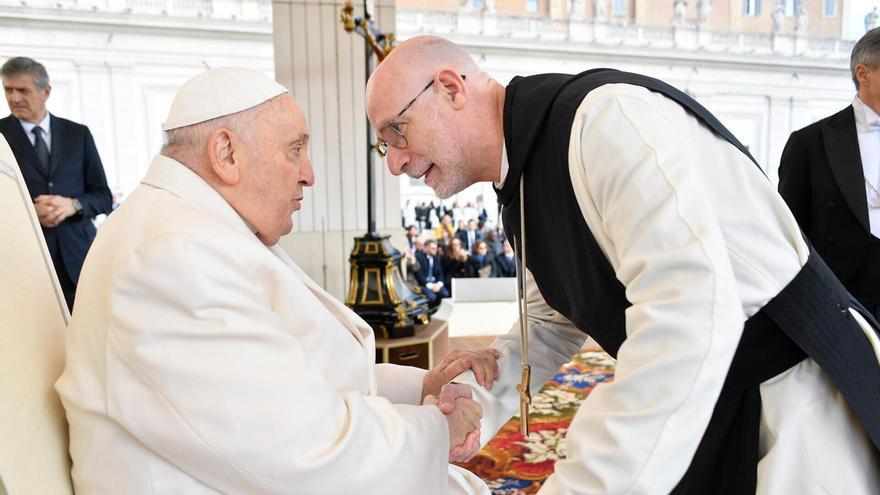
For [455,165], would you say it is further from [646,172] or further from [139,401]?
[139,401]

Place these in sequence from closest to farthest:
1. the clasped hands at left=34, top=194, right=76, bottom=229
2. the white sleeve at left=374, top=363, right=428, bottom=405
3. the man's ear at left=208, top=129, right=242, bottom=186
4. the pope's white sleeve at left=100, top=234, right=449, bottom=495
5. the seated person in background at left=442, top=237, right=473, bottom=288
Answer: the pope's white sleeve at left=100, top=234, right=449, bottom=495
the man's ear at left=208, top=129, right=242, bottom=186
the white sleeve at left=374, top=363, right=428, bottom=405
the clasped hands at left=34, top=194, right=76, bottom=229
the seated person in background at left=442, top=237, right=473, bottom=288

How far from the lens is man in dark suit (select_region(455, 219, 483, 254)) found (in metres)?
9.58

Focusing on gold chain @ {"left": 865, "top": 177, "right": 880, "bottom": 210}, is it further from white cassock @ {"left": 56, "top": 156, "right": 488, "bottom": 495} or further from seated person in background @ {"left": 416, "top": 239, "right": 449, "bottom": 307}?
seated person in background @ {"left": 416, "top": 239, "right": 449, "bottom": 307}

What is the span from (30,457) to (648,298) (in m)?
0.95

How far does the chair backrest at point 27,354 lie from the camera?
928 mm

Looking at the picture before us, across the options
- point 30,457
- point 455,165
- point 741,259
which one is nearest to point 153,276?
point 30,457

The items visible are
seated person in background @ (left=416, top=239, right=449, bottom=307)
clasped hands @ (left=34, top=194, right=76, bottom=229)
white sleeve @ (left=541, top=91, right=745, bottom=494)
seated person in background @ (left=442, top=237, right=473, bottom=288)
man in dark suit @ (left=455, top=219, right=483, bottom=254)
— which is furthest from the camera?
man in dark suit @ (left=455, top=219, right=483, bottom=254)

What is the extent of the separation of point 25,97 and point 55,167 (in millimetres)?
409

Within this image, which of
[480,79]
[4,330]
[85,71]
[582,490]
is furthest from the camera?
[85,71]

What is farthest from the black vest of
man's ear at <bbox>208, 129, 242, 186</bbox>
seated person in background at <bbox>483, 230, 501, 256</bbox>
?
seated person in background at <bbox>483, 230, 501, 256</bbox>

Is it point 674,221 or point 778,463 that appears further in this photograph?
point 778,463

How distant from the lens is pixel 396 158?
149cm

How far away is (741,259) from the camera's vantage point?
1.11 meters

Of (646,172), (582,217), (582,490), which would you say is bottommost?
(582,490)
